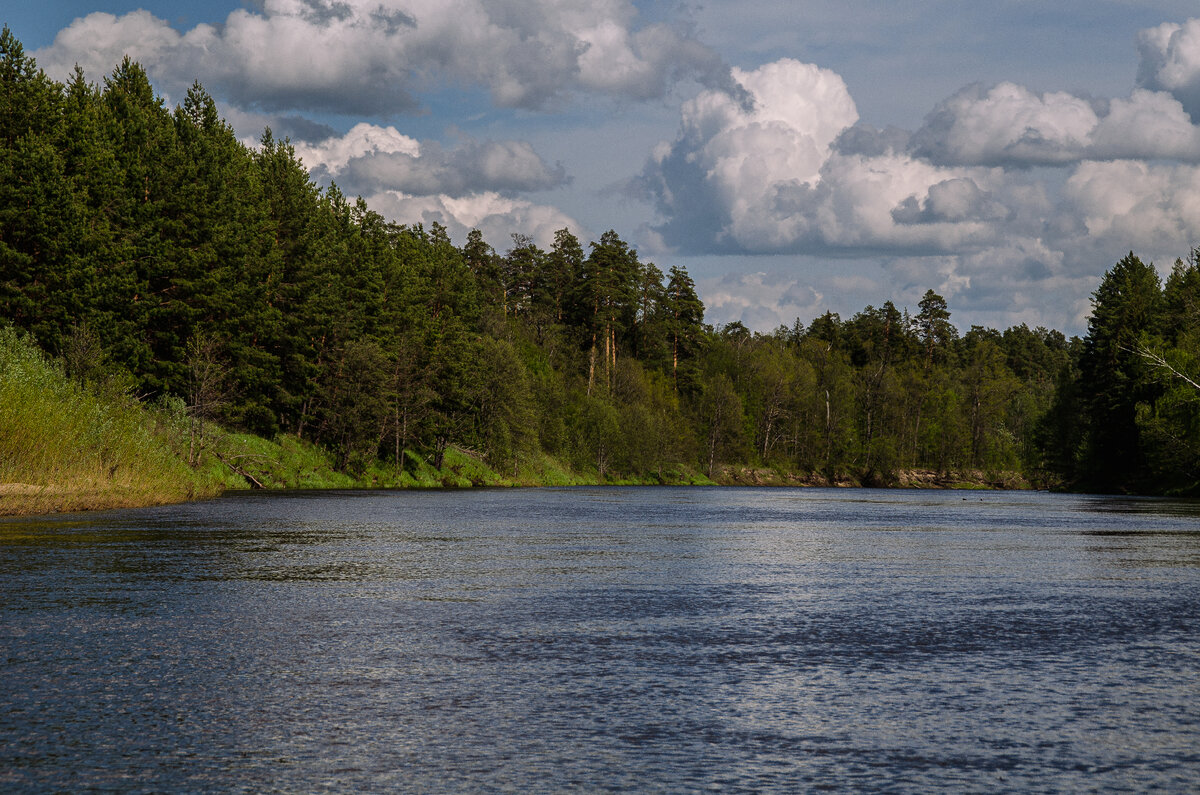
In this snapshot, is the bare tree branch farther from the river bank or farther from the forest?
the river bank

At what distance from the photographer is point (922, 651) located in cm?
1545

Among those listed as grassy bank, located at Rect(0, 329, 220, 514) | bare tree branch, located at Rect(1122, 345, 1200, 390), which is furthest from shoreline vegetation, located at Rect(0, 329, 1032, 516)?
bare tree branch, located at Rect(1122, 345, 1200, 390)

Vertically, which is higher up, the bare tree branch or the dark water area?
the bare tree branch

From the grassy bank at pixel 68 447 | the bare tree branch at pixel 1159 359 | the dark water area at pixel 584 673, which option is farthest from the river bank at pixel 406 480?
the bare tree branch at pixel 1159 359

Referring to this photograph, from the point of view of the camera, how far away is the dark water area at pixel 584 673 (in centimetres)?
941

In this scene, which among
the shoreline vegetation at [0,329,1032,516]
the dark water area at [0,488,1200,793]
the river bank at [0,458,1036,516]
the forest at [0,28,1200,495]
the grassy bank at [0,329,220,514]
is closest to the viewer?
the dark water area at [0,488,1200,793]

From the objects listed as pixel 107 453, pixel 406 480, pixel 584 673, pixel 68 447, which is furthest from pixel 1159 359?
pixel 584 673

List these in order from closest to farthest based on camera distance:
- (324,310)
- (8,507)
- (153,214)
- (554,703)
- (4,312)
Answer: (554,703), (8,507), (4,312), (153,214), (324,310)

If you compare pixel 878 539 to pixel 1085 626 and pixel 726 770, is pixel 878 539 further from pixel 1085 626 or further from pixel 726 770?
pixel 726 770

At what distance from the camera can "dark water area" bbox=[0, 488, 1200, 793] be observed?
370 inches

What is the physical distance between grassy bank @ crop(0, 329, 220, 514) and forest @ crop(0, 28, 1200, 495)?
598 centimetres

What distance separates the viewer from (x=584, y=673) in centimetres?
1343

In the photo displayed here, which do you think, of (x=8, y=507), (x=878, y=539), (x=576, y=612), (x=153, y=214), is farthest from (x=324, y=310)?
(x=576, y=612)

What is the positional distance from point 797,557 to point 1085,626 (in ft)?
44.9
